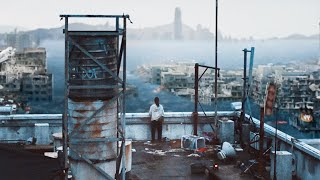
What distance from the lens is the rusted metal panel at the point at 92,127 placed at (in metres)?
12.2

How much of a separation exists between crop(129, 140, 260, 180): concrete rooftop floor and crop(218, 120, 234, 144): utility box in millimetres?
1033

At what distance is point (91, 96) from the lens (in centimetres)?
1216

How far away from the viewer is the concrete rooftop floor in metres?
16.2

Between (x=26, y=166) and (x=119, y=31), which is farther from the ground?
(x=119, y=31)

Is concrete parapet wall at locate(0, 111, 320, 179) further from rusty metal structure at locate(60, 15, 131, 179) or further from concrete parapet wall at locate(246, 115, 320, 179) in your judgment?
rusty metal structure at locate(60, 15, 131, 179)

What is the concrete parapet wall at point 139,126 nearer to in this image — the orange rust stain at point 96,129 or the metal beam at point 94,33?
the orange rust stain at point 96,129

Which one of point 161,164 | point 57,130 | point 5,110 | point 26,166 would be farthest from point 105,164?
point 5,110

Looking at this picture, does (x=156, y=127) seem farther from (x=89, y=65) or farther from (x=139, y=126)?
(x=89, y=65)

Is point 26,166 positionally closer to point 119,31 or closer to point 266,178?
point 119,31

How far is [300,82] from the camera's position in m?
180

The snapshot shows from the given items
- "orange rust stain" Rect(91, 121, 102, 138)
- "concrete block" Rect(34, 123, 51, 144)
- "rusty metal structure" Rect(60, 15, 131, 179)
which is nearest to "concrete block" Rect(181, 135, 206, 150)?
"concrete block" Rect(34, 123, 51, 144)

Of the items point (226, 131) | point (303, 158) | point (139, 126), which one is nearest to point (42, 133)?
point (139, 126)

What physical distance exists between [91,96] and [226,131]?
32.4 ft

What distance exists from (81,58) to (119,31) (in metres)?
1.14
